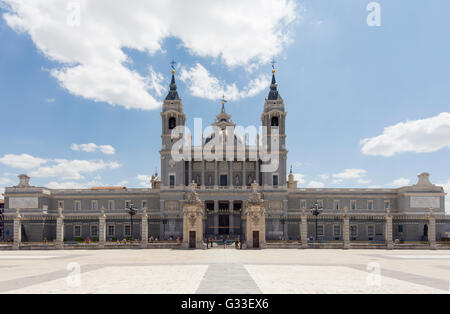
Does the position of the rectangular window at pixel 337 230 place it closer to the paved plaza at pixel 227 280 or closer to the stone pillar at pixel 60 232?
the stone pillar at pixel 60 232

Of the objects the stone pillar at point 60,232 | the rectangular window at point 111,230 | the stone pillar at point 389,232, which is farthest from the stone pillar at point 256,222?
the rectangular window at point 111,230

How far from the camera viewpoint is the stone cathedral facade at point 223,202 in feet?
210

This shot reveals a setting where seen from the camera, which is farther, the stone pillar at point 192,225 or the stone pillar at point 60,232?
the stone pillar at point 60,232

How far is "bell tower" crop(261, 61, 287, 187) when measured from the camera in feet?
230

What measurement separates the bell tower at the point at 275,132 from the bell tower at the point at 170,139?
15.5 m

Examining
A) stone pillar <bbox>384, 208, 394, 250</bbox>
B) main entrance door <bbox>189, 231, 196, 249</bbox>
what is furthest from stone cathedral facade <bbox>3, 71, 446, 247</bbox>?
main entrance door <bbox>189, 231, 196, 249</bbox>

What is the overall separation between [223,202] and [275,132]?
16078mm

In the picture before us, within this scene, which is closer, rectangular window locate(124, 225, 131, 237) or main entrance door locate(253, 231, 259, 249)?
main entrance door locate(253, 231, 259, 249)

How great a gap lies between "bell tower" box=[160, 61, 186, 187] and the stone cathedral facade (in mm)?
183

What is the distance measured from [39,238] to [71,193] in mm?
10283

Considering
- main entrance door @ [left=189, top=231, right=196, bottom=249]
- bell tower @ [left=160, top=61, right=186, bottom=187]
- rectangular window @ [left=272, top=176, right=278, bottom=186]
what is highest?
bell tower @ [left=160, top=61, right=186, bottom=187]

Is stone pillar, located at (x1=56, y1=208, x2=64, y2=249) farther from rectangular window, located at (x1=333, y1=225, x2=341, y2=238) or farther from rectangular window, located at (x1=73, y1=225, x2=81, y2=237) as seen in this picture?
rectangular window, located at (x1=333, y1=225, x2=341, y2=238)

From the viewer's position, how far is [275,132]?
7144cm

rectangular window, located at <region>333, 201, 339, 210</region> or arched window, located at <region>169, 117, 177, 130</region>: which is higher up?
arched window, located at <region>169, 117, 177, 130</region>
